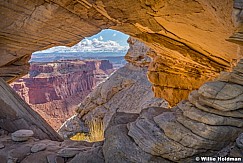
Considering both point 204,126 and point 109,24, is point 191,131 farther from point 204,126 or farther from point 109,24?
point 109,24

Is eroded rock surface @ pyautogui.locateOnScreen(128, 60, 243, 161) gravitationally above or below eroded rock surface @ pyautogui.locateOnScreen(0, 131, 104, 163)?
above

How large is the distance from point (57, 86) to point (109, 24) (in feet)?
123

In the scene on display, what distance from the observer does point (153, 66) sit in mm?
12867

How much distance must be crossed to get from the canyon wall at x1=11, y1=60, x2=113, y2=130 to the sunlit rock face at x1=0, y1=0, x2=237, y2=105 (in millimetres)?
31903

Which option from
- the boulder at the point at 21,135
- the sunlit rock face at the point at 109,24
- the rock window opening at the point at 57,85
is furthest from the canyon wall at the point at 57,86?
the boulder at the point at 21,135

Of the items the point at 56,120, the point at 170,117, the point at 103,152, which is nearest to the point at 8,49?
the point at 103,152

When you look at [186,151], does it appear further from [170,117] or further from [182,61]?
[182,61]

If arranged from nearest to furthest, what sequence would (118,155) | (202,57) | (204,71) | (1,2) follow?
(118,155) < (1,2) < (202,57) < (204,71)

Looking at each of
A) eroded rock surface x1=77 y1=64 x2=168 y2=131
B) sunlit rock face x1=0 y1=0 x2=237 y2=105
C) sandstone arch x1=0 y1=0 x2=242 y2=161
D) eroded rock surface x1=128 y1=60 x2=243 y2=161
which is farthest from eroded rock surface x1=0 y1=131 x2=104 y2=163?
eroded rock surface x1=77 y1=64 x2=168 y2=131

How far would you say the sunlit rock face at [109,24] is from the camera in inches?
226

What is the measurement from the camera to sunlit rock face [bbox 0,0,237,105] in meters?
5.75

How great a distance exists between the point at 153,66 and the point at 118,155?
30.6 ft

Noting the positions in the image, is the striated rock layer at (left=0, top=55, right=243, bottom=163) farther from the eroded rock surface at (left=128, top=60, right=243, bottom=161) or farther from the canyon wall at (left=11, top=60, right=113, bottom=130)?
the canyon wall at (left=11, top=60, right=113, bottom=130)

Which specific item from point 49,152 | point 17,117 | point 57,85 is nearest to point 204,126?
point 49,152
